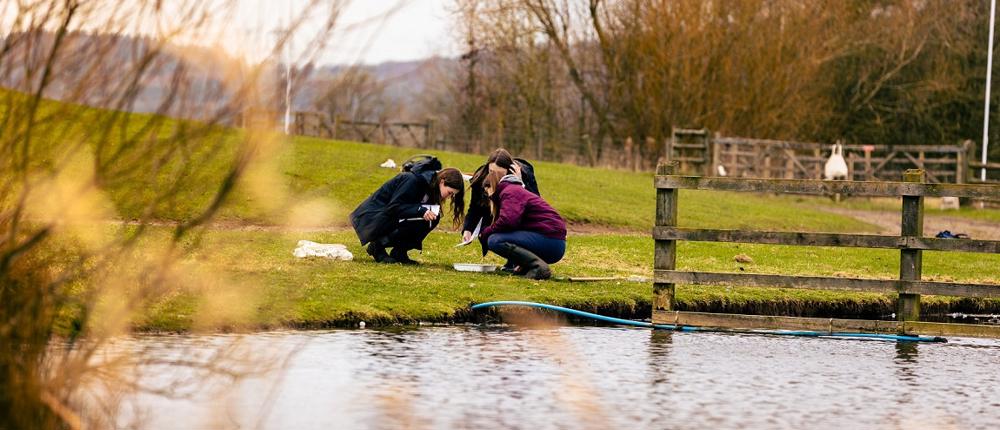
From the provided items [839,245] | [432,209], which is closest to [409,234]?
[432,209]

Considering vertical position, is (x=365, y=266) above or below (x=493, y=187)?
below

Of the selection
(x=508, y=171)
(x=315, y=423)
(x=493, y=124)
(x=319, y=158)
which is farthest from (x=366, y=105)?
(x=315, y=423)

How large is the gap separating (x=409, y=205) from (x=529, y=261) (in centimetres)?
149

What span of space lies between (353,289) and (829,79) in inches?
1847

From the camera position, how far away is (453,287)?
1459 centimetres

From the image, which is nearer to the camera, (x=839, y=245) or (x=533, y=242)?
(x=839, y=245)

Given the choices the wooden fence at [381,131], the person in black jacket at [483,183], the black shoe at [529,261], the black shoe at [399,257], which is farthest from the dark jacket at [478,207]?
the wooden fence at [381,131]

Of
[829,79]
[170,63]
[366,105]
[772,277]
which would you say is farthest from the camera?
[366,105]

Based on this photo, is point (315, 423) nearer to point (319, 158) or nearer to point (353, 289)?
point (353, 289)

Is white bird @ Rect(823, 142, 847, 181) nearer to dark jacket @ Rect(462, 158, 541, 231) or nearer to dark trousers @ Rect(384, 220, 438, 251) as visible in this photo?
dark jacket @ Rect(462, 158, 541, 231)

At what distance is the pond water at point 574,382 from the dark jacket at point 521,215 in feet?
9.00

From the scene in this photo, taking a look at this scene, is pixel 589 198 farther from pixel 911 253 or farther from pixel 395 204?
pixel 911 253

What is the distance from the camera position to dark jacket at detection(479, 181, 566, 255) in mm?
15508

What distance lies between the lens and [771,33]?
54.4 metres
